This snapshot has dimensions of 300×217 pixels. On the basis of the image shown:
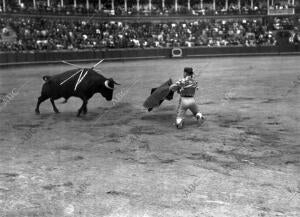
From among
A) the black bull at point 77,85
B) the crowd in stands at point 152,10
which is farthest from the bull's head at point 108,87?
the crowd in stands at point 152,10

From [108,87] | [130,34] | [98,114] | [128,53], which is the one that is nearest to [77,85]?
[108,87]

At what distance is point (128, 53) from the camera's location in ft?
111

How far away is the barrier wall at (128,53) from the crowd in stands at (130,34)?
2.46 feet

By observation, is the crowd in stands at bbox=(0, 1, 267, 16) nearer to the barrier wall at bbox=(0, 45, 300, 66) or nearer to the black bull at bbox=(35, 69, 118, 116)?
the barrier wall at bbox=(0, 45, 300, 66)

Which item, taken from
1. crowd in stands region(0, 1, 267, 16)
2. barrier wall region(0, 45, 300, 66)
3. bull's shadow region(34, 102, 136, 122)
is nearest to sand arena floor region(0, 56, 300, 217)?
bull's shadow region(34, 102, 136, 122)

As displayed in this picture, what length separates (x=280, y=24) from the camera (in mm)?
42125

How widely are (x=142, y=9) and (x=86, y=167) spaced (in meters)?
37.3

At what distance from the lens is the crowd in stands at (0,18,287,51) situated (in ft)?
101

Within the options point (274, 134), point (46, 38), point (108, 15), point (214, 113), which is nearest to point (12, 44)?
point (46, 38)

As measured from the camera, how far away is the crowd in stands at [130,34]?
101ft

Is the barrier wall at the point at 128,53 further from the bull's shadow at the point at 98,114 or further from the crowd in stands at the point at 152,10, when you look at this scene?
the bull's shadow at the point at 98,114

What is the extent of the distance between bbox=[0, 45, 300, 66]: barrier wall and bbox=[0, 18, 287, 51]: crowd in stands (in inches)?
29.6

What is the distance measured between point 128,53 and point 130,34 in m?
4.20

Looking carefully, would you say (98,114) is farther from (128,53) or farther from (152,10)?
(152,10)
